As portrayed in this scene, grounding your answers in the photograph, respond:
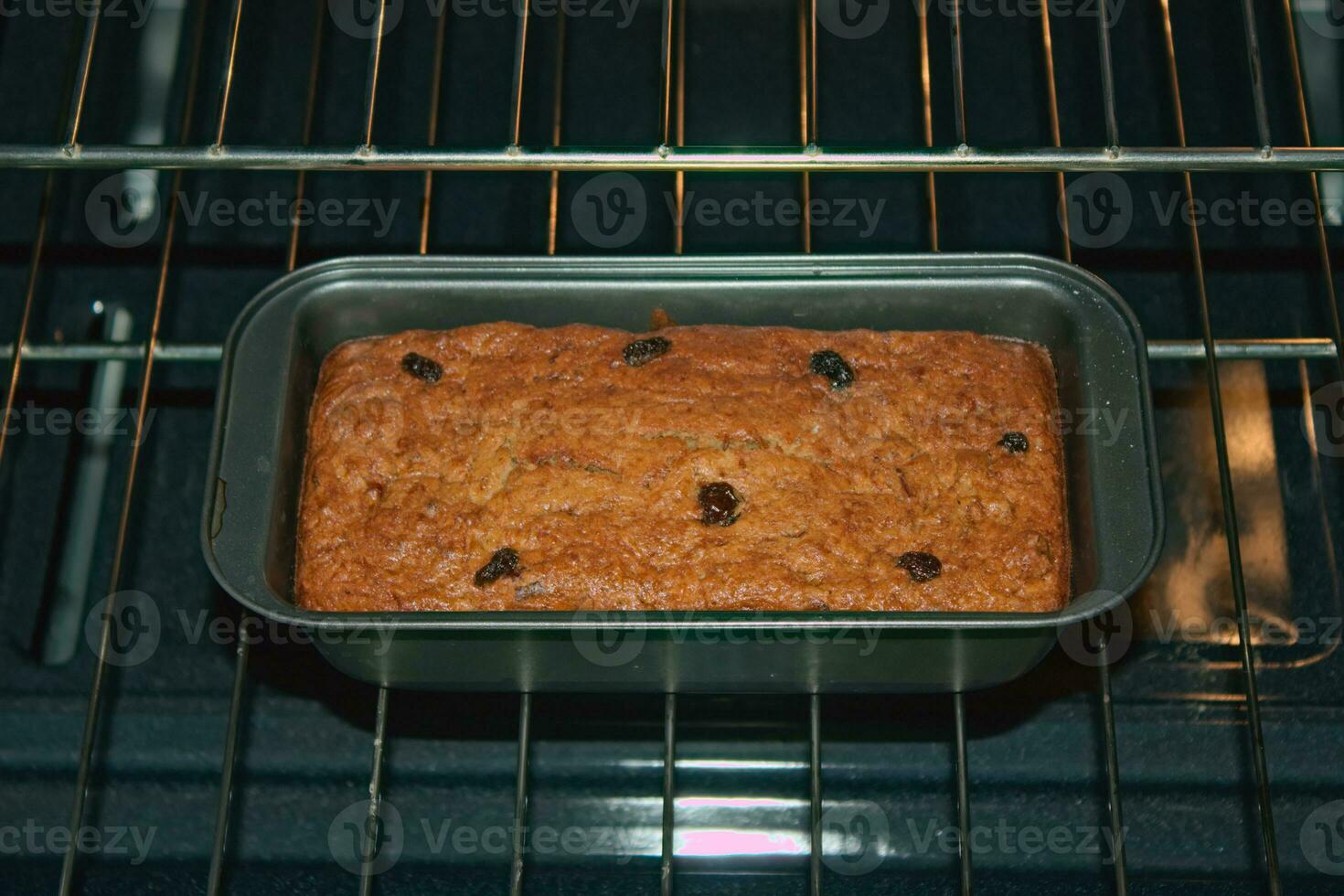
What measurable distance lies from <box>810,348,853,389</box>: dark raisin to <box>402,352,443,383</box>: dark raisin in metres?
0.51

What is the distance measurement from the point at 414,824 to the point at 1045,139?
5.31ft

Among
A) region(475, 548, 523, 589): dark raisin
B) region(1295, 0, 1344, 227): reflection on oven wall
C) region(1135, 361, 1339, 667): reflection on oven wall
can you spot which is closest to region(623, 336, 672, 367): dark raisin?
region(475, 548, 523, 589): dark raisin

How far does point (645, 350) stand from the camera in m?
1.86

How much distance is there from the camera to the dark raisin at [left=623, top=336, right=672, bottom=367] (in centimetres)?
186

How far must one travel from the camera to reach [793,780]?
2.06m

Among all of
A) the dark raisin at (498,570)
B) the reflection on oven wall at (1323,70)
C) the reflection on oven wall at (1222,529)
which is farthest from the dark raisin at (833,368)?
the reflection on oven wall at (1323,70)

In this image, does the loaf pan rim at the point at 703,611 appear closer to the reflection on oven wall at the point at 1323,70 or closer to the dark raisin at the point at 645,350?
the dark raisin at the point at 645,350

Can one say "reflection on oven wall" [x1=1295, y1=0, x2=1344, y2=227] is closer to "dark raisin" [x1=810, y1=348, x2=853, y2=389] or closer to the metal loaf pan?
the metal loaf pan

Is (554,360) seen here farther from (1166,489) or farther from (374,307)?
(1166,489)

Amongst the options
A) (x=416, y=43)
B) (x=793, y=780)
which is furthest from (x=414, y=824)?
(x=416, y=43)

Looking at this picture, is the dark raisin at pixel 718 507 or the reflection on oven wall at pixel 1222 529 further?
the reflection on oven wall at pixel 1222 529

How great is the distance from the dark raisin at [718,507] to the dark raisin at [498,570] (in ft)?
0.79

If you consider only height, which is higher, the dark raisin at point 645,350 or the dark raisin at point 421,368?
the dark raisin at point 645,350

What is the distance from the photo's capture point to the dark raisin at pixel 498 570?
5.62 feet
